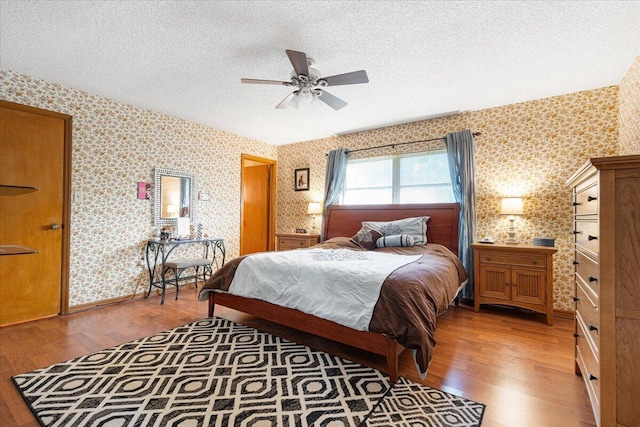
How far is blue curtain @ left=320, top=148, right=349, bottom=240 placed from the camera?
201 inches

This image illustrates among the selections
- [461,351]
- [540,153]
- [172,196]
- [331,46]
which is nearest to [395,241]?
[461,351]

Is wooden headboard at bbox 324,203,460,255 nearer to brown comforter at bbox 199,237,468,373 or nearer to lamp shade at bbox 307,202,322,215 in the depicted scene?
lamp shade at bbox 307,202,322,215

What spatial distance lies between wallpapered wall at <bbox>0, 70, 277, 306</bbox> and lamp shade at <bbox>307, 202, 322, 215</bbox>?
1.85 meters

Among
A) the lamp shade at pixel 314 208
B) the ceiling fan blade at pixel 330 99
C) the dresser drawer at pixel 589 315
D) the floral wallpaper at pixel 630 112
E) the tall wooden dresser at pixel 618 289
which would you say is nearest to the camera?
the tall wooden dresser at pixel 618 289

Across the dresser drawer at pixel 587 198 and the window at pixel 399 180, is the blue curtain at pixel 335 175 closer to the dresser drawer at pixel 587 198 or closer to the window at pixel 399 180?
the window at pixel 399 180

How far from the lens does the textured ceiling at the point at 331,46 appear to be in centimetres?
210

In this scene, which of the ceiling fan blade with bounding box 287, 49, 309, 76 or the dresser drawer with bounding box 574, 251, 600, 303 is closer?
the dresser drawer with bounding box 574, 251, 600, 303

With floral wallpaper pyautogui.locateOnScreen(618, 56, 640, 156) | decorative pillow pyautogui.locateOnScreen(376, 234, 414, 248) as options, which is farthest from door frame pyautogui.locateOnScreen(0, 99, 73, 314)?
floral wallpaper pyautogui.locateOnScreen(618, 56, 640, 156)

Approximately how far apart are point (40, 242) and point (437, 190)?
4905 mm

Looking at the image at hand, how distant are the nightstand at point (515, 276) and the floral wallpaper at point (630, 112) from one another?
119 centimetres

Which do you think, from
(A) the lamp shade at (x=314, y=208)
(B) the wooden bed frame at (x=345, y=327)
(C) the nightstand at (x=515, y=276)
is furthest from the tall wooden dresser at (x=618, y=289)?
(A) the lamp shade at (x=314, y=208)

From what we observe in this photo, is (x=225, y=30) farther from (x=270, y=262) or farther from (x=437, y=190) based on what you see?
(x=437, y=190)

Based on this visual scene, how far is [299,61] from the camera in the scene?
2.32m

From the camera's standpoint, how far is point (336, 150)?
16.9 feet
